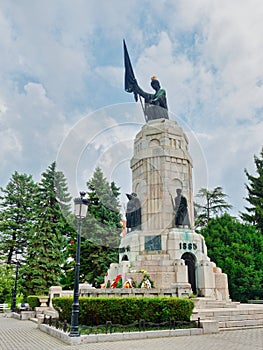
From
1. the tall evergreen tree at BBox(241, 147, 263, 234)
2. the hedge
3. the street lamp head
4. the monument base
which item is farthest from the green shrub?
the tall evergreen tree at BBox(241, 147, 263, 234)

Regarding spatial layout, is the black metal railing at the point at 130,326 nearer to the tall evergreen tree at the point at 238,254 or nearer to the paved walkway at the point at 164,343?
the paved walkway at the point at 164,343

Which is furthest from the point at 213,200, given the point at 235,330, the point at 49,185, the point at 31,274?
the point at 235,330

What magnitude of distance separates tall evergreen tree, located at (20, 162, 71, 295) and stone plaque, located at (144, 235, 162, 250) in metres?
12.5

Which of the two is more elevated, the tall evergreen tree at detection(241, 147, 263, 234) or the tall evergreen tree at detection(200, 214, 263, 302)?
the tall evergreen tree at detection(241, 147, 263, 234)

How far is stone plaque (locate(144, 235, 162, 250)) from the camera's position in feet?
58.1

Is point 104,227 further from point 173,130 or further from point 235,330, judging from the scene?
point 235,330

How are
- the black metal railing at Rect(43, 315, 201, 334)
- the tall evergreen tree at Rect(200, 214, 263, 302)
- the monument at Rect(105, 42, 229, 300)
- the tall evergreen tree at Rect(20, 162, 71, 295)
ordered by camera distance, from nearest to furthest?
1. the black metal railing at Rect(43, 315, 201, 334)
2. the monument at Rect(105, 42, 229, 300)
3. the tall evergreen tree at Rect(200, 214, 263, 302)
4. the tall evergreen tree at Rect(20, 162, 71, 295)

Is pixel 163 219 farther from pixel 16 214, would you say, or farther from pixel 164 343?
pixel 16 214

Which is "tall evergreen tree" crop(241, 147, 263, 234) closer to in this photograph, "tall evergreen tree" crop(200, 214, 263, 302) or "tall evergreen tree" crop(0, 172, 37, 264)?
"tall evergreen tree" crop(200, 214, 263, 302)

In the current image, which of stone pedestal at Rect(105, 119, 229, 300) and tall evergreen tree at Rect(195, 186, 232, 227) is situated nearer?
stone pedestal at Rect(105, 119, 229, 300)

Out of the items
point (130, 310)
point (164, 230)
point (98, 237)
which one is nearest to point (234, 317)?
point (130, 310)

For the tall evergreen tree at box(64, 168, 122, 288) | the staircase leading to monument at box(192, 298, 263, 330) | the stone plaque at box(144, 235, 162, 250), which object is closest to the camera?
the staircase leading to monument at box(192, 298, 263, 330)

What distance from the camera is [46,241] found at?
28.2 meters

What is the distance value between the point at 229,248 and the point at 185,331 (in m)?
16.2
